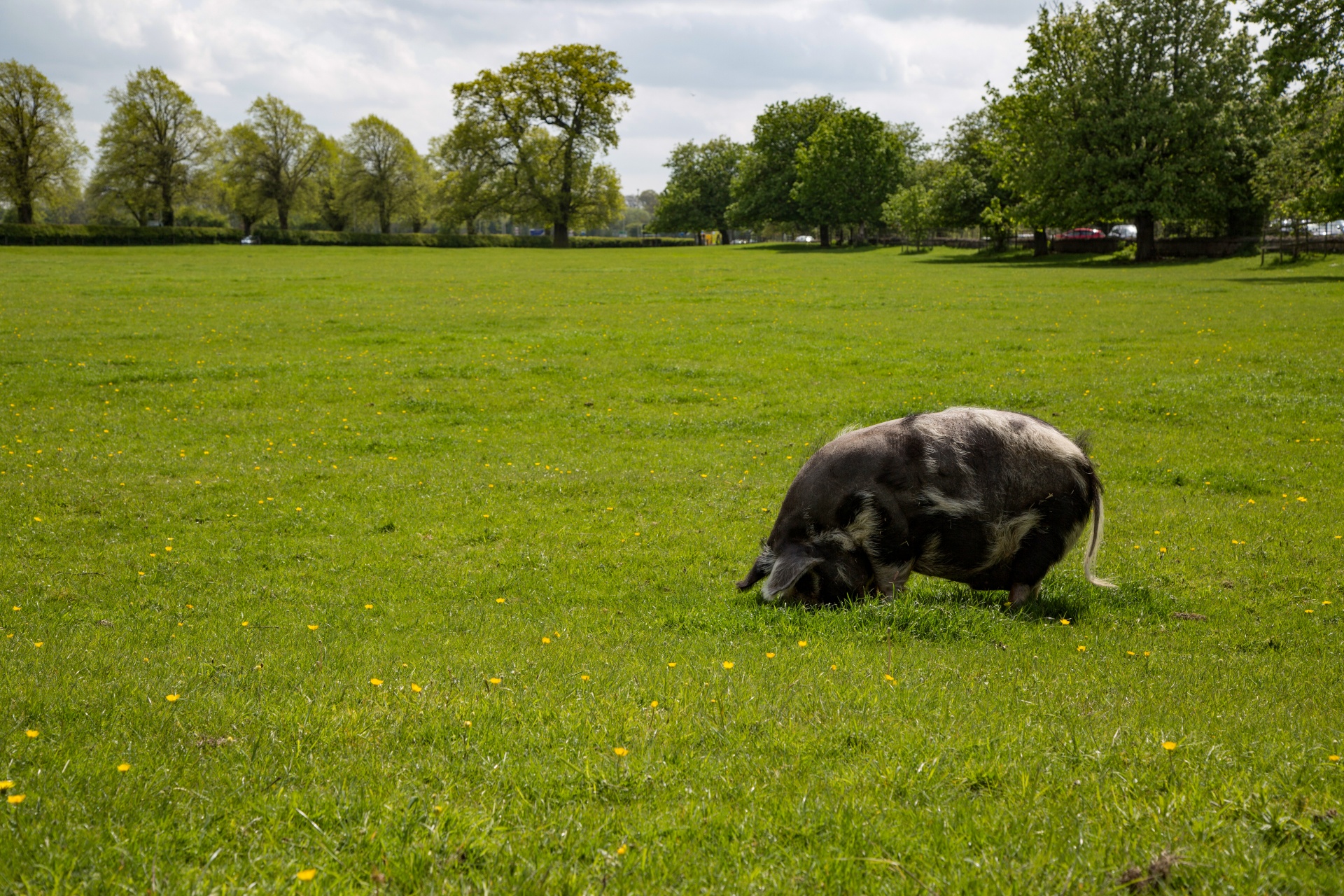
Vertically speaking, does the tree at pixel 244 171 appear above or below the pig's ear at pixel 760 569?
above

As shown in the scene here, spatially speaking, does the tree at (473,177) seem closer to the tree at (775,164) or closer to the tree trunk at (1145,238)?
the tree at (775,164)

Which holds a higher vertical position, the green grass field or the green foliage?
the green foliage

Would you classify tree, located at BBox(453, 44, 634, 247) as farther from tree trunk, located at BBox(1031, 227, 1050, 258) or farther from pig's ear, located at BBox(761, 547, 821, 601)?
pig's ear, located at BBox(761, 547, 821, 601)

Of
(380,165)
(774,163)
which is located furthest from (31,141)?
(774,163)

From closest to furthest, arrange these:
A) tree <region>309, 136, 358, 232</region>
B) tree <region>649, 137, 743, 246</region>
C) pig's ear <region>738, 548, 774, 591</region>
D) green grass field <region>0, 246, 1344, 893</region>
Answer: green grass field <region>0, 246, 1344, 893</region>, pig's ear <region>738, 548, 774, 591</region>, tree <region>309, 136, 358, 232</region>, tree <region>649, 137, 743, 246</region>

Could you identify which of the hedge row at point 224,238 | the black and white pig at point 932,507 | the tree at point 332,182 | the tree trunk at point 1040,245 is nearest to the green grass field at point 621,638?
the black and white pig at point 932,507

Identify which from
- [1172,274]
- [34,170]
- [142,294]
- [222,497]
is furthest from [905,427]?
[34,170]

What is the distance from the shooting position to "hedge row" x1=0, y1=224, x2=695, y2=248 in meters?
82.4

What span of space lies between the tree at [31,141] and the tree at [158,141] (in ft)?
15.9

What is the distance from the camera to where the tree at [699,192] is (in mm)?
137875

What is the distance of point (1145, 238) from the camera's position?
206ft

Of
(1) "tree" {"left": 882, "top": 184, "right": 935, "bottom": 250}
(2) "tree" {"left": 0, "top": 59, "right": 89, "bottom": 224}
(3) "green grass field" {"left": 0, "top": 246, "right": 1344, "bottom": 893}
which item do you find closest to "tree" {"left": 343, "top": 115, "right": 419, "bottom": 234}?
(2) "tree" {"left": 0, "top": 59, "right": 89, "bottom": 224}

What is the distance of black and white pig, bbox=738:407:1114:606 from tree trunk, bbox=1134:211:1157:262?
201 ft

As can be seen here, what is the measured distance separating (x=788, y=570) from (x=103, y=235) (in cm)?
9949
